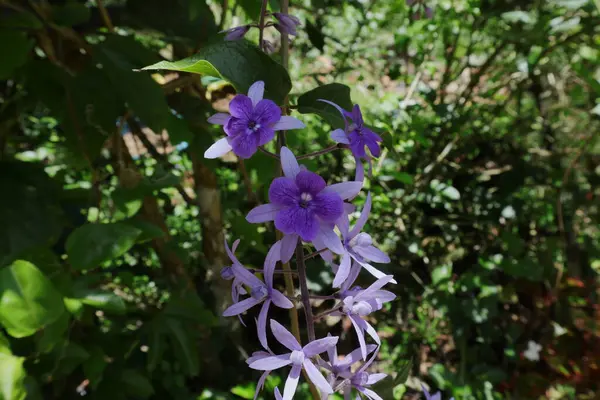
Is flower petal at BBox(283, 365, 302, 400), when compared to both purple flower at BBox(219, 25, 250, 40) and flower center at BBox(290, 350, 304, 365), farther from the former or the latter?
purple flower at BBox(219, 25, 250, 40)

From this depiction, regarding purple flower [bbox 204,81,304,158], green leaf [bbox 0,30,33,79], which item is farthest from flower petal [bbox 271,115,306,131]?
green leaf [bbox 0,30,33,79]

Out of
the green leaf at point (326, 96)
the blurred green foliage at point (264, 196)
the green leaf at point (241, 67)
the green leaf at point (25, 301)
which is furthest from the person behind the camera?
the blurred green foliage at point (264, 196)

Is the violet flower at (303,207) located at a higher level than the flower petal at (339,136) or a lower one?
lower

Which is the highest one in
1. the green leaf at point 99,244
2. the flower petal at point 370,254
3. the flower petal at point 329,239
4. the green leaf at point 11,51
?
the flower petal at point 329,239

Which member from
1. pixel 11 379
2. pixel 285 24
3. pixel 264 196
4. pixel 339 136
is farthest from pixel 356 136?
pixel 11 379

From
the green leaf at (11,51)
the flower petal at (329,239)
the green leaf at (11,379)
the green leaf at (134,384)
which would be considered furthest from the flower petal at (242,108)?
the green leaf at (134,384)

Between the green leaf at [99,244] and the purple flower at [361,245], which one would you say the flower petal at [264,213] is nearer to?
A: the purple flower at [361,245]

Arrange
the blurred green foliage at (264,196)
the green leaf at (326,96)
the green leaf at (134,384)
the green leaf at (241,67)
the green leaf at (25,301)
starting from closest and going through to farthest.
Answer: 1. the green leaf at (241,67)
2. the green leaf at (326,96)
3. the green leaf at (25,301)
4. the blurred green foliage at (264,196)
5. the green leaf at (134,384)
